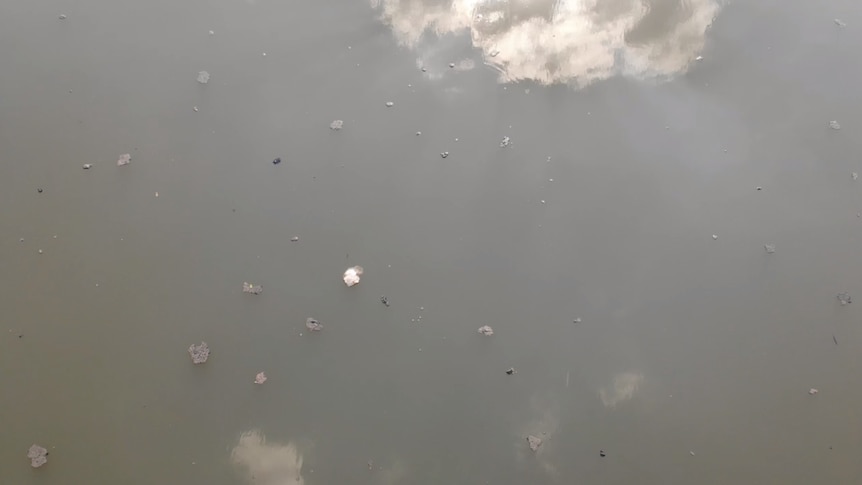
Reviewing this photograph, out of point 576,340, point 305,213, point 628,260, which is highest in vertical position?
point 305,213

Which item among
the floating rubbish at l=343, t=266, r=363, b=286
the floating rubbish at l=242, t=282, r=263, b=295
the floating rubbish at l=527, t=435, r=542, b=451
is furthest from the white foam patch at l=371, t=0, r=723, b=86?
the floating rubbish at l=527, t=435, r=542, b=451

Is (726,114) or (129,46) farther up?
(129,46)

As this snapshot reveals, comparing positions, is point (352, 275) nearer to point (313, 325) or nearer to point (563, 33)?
point (313, 325)

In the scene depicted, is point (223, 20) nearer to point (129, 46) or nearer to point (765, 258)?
point (129, 46)

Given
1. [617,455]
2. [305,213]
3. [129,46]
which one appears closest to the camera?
[617,455]

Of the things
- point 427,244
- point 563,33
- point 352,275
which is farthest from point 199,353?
point 563,33

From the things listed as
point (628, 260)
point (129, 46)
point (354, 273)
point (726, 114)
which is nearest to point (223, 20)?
point (129, 46)

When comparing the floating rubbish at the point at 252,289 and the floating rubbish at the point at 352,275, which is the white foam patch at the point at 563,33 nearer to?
the floating rubbish at the point at 352,275

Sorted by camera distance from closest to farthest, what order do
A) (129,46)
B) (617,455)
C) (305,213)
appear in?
(617,455)
(305,213)
(129,46)
